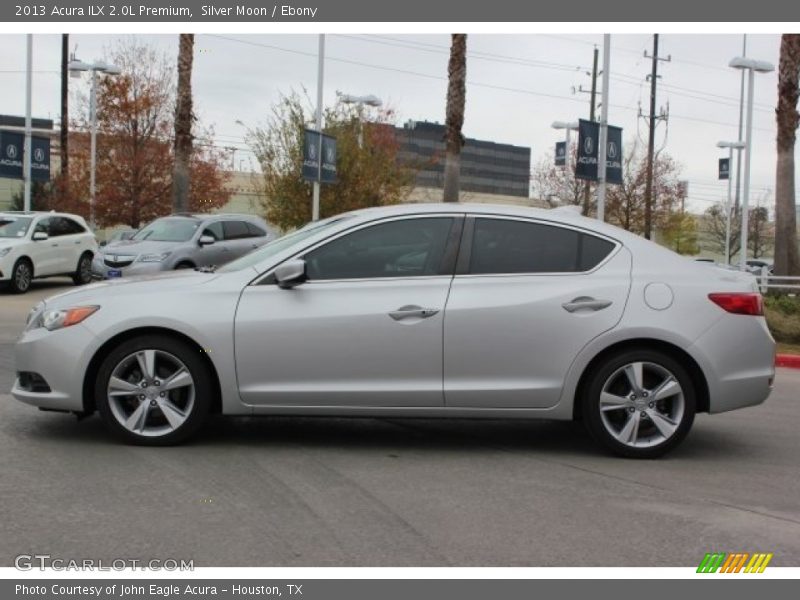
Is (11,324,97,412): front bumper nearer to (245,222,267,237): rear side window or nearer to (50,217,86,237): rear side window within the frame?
(245,222,267,237): rear side window

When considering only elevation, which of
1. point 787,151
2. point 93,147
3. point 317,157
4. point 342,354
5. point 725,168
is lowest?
point 342,354

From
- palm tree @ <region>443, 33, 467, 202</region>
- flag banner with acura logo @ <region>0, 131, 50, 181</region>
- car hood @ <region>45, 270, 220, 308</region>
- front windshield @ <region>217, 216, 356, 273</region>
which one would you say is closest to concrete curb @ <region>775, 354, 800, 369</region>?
front windshield @ <region>217, 216, 356, 273</region>

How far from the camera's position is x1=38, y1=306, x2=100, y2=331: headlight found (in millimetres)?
6203

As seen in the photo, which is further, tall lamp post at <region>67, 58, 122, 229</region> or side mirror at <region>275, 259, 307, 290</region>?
tall lamp post at <region>67, 58, 122, 229</region>

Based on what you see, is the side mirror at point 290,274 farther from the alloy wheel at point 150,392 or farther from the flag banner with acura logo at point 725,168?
the flag banner with acura logo at point 725,168

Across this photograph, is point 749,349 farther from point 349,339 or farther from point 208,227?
point 208,227

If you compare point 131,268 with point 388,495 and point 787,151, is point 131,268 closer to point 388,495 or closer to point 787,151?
point 388,495

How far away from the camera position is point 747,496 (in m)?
5.62

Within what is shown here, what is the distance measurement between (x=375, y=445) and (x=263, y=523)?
1866mm

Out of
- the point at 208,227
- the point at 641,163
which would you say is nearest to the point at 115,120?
the point at 208,227

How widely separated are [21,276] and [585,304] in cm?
1668

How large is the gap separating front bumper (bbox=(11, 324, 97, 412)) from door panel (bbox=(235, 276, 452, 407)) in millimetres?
992

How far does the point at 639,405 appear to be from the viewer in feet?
20.6

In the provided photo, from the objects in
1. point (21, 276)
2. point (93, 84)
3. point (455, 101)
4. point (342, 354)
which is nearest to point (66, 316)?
point (342, 354)
